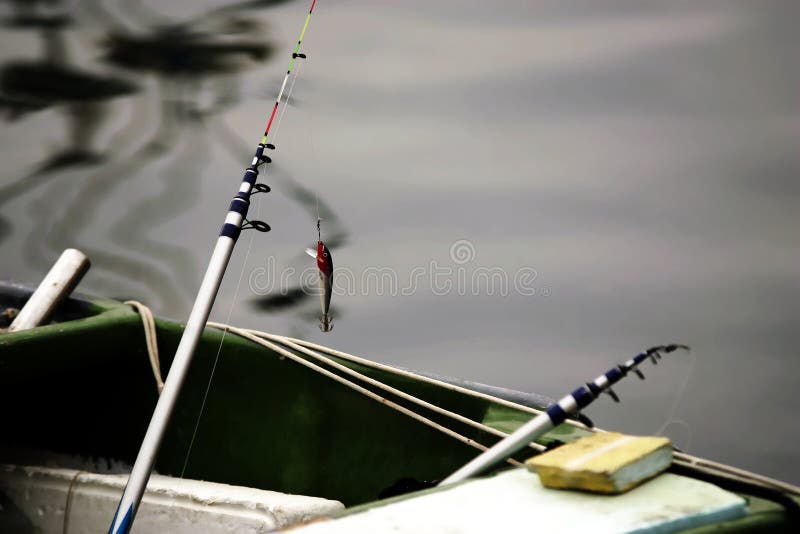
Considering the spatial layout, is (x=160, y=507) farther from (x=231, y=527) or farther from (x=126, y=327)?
(x=126, y=327)

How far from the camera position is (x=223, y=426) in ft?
7.42

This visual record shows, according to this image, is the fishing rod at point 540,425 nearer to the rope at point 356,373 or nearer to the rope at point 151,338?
the rope at point 356,373

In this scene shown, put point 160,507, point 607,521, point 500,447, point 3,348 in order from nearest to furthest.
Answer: point 607,521
point 500,447
point 3,348
point 160,507

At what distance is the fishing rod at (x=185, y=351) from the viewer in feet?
5.27

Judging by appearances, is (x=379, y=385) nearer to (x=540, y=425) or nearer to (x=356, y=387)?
(x=356, y=387)

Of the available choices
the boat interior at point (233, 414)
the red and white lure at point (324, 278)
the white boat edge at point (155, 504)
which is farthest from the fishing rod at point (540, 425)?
the red and white lure at point (324, 278)

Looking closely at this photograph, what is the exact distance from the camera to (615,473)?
4.17 ft

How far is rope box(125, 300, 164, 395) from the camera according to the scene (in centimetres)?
220

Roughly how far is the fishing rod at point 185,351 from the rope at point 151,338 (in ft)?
1.55

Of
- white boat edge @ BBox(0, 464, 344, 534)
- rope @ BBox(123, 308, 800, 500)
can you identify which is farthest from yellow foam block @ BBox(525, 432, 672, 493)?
white boat edge @ BBox(0, 464, 344, 534)

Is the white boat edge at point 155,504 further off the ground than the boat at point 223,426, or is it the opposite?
the boat at point 223,426

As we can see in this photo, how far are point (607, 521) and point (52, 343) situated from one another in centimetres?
146

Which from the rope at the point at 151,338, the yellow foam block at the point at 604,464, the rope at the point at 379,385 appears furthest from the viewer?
the rope at the point at 151,338

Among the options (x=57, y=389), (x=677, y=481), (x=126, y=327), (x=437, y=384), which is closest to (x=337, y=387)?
(x=437, y=384)
